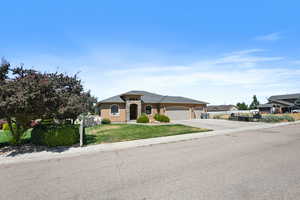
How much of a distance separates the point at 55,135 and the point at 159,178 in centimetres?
718

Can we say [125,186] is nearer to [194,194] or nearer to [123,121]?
[194,194]

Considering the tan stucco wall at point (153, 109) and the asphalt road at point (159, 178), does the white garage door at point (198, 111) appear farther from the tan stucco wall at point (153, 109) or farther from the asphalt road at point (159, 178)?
the asphalt road at point (159, 178)

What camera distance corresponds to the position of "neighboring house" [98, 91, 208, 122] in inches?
894

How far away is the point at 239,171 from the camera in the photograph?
15.7 ft

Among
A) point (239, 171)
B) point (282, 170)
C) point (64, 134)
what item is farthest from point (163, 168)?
point (64, 134)

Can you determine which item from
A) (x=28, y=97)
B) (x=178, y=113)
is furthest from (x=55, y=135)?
(x=178, y=113)

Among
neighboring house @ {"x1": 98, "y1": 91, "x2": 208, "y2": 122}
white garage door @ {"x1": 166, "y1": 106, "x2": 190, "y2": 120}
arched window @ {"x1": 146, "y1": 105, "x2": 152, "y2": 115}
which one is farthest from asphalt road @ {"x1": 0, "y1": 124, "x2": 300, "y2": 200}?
white garage door @ {"x1": 166, "y1": 106, "x2": 190, "y2": 120}

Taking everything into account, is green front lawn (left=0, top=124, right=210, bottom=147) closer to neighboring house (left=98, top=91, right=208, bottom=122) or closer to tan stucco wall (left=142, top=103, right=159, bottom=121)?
neighboring house (left=98, top=91, right=208, bottom=122)

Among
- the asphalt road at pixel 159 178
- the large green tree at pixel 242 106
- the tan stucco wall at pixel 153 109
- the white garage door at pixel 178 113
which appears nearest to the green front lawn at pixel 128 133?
the asphalt road at pixel 159 178

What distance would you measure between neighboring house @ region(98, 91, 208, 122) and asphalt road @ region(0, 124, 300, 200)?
640 inches

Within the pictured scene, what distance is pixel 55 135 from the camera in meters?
8.93

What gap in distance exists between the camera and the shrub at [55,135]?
8.87 metres

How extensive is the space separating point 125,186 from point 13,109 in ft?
21.4

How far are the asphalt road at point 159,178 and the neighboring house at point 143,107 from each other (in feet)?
53.3
